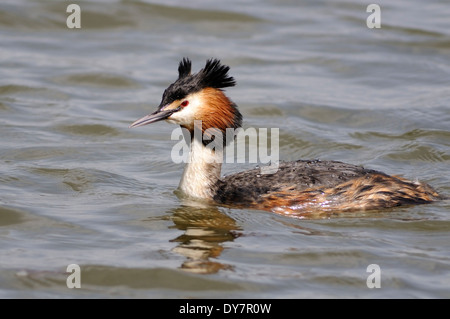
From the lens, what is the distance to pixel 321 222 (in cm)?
890

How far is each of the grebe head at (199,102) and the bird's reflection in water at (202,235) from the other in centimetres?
93

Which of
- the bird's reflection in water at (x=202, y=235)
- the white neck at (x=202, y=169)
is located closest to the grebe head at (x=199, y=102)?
the white neck at (x=202, y=169)

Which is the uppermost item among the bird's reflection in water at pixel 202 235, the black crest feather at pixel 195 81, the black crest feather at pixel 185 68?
the black crest feather at pixel 185 68

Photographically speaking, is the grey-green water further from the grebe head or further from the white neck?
the grebe head

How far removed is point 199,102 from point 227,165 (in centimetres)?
233

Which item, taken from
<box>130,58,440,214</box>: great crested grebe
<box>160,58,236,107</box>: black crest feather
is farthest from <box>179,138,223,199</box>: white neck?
<box>160,58,236,107</box>: black crest feather

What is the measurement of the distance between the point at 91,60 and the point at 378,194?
25.2 ft

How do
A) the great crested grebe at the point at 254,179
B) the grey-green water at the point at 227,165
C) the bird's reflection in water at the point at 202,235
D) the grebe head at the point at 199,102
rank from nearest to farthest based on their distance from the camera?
1. the grey-green water at the point at 227,165
2. the bird's reflection in water at the point at 202,235
3. the great crested grebe at the point at 254,179
4. the grebe head at the point at 199,102

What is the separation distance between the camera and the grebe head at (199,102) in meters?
9.20

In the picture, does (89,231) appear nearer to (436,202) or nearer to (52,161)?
(52,161)

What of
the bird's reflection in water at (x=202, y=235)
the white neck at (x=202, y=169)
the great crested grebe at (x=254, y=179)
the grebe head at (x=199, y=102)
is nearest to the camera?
the bird's reflection in water at (x=202, y=235)

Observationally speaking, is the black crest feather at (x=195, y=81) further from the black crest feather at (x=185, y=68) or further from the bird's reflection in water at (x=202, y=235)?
the bird's reflection in water at (x=202, y=235)

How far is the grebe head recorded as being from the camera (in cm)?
920

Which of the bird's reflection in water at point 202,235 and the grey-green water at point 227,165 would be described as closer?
the grey-green water at point 227,165
